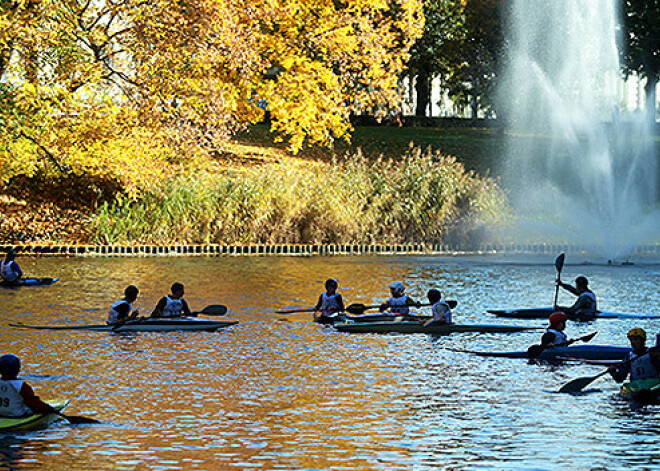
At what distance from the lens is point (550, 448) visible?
14.2m

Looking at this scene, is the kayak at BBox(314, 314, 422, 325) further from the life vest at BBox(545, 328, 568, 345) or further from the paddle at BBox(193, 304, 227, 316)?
the life vest at BBox(545, 328, 568, 345)

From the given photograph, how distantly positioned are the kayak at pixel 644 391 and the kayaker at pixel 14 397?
7824mm

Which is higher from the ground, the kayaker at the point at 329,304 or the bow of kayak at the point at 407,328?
the kayaker at the point at 329,304

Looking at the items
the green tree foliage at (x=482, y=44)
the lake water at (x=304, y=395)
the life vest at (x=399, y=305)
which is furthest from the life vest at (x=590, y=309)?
the green tree foliage at (x=482, y=44)

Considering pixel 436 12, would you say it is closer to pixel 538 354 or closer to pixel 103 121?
pixel 103 121

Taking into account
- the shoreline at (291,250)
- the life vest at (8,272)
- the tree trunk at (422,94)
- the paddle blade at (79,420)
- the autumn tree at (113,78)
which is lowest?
the paddle blade at (79,420)

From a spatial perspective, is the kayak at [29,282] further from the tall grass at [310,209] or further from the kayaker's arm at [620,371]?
the kayaker's arm at [620,371]

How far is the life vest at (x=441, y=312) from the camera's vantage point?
23406 millimetres

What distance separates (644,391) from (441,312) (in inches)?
Result: 275

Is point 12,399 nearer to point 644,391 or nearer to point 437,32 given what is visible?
point 644,391

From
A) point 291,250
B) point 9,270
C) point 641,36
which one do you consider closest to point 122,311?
point 9,270

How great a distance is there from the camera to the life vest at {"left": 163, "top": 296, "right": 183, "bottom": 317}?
945 inches

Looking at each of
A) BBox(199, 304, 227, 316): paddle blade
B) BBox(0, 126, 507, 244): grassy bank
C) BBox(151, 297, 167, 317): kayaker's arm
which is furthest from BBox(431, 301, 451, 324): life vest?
BBox(0, 126, 507, 244): grassy bank

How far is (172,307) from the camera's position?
79.0ft
